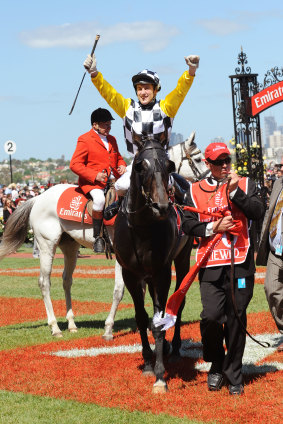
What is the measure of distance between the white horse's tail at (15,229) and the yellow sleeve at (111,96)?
143 inches

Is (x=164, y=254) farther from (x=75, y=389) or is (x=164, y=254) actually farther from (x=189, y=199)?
(x=75, y=389)

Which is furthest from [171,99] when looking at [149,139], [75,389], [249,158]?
[249,158]

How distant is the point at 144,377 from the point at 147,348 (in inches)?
13.7

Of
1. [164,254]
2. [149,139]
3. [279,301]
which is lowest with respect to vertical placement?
[279,301]

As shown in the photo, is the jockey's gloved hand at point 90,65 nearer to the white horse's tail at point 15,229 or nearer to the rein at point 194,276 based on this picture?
the rein at point 194,276

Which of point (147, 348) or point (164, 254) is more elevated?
point (164, 254)

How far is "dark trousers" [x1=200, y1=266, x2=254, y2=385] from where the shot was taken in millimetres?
6254

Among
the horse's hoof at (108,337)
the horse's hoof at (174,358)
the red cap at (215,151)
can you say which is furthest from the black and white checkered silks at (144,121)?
the horse's hoof at (108,337)

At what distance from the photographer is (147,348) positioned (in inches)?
287

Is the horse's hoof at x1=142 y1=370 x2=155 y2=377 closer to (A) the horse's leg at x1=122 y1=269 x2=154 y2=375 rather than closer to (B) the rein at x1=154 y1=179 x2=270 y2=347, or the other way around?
(A) the horse's leg at x1=122 y1=269 x2=154 y2=375

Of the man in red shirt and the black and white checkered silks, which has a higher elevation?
the black and white checkered silks

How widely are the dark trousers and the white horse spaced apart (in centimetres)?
361

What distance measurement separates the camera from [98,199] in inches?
376

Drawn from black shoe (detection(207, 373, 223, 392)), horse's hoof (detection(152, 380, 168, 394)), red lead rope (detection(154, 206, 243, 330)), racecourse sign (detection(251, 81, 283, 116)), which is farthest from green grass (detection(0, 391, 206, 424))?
racecourse sign (detection(251, 81, 283, 116))
